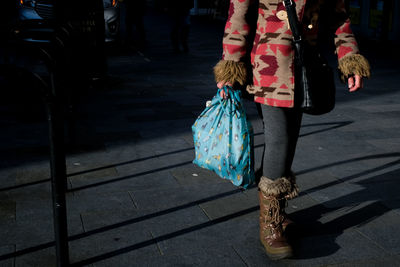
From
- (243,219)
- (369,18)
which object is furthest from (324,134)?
(369,18)

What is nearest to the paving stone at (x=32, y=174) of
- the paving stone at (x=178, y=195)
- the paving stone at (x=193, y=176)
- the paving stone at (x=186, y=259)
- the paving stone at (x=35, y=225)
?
the paving stone at (x=35, y=225)

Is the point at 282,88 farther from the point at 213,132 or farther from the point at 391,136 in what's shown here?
the point at 391,136

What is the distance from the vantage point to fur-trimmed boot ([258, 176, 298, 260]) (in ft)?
9.94

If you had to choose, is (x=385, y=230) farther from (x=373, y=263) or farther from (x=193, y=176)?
(x=193, y=176)

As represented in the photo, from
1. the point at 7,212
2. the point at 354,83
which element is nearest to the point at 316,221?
the point at 354,83

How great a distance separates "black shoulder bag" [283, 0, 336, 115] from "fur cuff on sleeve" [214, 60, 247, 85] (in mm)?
282

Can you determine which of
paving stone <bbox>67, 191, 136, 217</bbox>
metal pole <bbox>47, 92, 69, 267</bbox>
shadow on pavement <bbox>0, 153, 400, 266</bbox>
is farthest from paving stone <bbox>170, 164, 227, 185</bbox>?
metal pole <bbox>47, 92, 69, 267</bbox>

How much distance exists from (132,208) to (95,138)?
207cm

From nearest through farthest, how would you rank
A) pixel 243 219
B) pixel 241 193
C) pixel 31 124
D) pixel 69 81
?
pixel 243 219
pixel 241 193
pixel 31 124
pixel 69 81

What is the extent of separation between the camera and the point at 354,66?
302 centimetres

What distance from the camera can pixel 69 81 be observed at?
7828mm

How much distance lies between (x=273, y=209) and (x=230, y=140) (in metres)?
0.44

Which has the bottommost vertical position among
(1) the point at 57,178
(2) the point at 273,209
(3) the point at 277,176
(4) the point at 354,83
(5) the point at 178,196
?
(5) the point at 178,196

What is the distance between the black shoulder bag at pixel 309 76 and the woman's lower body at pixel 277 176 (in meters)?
0.11
